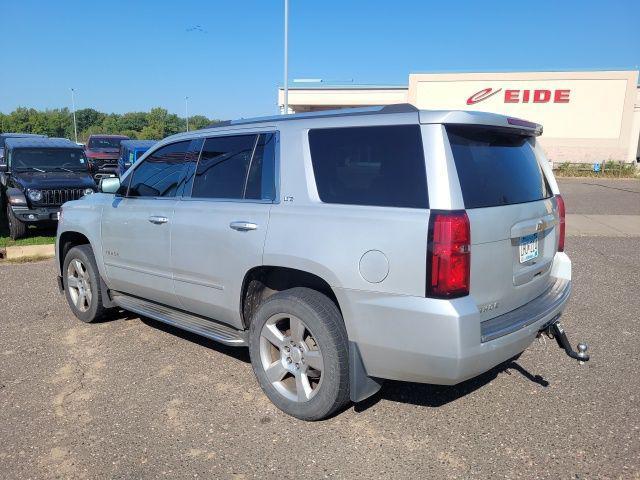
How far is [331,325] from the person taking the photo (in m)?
3.17

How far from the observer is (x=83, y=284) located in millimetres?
5250

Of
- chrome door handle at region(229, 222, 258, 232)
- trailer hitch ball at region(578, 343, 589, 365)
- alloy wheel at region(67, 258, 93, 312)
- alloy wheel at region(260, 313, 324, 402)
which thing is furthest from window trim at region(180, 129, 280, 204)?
trailer hitch ball at region(578, 343, 589, 365)

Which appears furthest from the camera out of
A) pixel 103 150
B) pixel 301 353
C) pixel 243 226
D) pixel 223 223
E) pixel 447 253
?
pixel 103 150

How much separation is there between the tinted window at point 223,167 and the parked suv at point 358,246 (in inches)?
0.5

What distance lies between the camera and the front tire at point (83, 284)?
507 cm

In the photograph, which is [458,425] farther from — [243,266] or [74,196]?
[74,196]

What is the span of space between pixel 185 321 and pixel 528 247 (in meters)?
2.55

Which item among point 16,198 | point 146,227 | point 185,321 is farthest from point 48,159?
point 185,321

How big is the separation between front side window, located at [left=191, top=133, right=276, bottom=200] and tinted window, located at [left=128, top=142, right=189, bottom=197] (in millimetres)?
269

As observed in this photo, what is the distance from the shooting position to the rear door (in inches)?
141

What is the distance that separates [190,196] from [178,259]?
0.50 metres

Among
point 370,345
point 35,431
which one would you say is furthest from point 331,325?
point 35,431

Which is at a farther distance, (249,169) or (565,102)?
(565,102)

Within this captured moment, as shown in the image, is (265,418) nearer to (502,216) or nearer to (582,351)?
(502,216)
